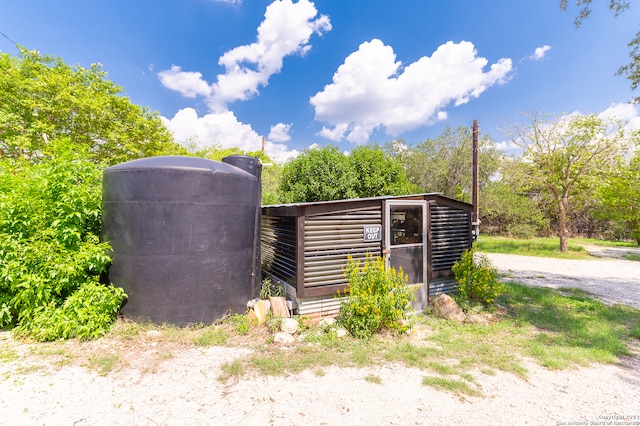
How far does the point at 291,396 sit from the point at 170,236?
9.50 ft

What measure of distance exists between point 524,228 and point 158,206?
24.8 metres

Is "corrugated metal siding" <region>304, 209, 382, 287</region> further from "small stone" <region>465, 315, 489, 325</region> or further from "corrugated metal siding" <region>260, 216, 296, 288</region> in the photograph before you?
"small stone" <region>465, 315, 489, 325</region>

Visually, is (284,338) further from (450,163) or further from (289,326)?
(450,163)

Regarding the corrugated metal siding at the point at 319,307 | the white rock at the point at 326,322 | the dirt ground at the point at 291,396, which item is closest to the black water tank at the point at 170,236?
the dirt ground at the point at 291,396

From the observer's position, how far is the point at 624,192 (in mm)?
15531

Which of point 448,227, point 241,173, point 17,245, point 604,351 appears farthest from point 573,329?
point 17,245

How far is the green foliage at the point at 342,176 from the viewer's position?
40.5ft

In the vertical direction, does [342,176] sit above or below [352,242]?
above

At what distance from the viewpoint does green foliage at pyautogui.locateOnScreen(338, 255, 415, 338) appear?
4.22m

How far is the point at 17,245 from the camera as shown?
3912 mm

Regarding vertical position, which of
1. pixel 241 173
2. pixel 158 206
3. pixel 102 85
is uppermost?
pixel 102 85

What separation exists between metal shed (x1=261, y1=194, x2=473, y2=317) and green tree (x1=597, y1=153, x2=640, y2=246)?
540 inches

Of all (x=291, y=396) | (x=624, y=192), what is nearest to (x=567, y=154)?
(x=624, y=192)

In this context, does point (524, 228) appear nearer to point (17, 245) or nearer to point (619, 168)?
point (619, 168)
